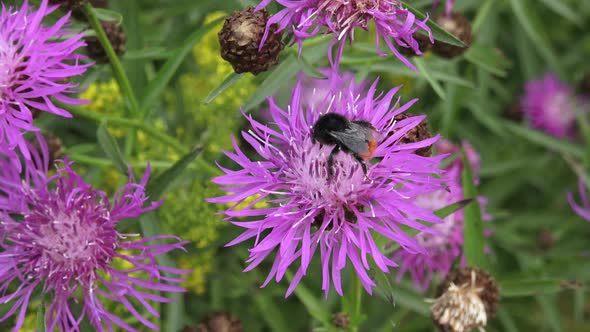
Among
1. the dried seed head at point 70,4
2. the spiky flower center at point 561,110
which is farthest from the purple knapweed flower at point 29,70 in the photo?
the spiky flower center at point 561,110

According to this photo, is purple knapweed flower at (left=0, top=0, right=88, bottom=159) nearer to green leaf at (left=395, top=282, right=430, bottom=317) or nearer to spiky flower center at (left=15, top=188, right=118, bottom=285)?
spiky flower center at (left=15, top=188, right=118, bottom=285)

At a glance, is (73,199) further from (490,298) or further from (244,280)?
(490,298)

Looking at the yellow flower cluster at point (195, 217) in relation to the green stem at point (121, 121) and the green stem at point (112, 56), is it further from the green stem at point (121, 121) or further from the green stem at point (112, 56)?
the green stem at point (112, 56)

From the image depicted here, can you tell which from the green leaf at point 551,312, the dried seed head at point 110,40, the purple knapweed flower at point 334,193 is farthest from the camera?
the green leaf at point 551,312

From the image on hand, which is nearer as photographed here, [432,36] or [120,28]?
[432,36]

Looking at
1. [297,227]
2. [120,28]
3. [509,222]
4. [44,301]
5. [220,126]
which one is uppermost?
[120,28]

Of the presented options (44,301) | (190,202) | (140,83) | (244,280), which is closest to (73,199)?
(44,301)

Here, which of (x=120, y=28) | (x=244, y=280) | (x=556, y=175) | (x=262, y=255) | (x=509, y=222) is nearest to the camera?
(x=262, y=255)
